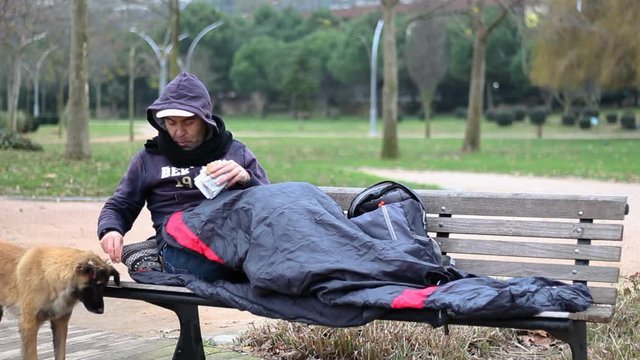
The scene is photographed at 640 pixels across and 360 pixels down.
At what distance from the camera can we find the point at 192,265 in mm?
4012

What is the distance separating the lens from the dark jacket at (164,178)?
14.0ft

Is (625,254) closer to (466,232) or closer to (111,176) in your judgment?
(466,232)

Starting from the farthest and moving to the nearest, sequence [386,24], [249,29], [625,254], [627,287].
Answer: [249,29] → [386,24] → [625,254] → [627,287]

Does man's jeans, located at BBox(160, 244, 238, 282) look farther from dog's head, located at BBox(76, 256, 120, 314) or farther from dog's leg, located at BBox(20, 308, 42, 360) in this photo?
dog's leg, located at BBox(20, 308, 42, 360)

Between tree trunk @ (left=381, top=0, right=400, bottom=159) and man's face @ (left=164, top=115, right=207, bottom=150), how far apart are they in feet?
66.5

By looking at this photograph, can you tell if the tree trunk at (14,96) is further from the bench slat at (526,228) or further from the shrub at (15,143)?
the bench slat at (526,228)

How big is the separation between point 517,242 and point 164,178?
1.72 metres

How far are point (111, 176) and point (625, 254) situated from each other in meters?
9.34

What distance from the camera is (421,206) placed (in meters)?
4.16

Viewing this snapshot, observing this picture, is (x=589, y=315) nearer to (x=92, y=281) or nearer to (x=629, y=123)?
(x=92, y=281)

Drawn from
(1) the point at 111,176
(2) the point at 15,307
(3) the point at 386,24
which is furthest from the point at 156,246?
(3) the point at 386,24

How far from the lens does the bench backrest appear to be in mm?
3980

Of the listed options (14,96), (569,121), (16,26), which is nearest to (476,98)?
(16,26)

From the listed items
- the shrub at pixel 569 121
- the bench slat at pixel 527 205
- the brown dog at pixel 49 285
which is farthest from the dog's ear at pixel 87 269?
the shrub at pixel 569 121
